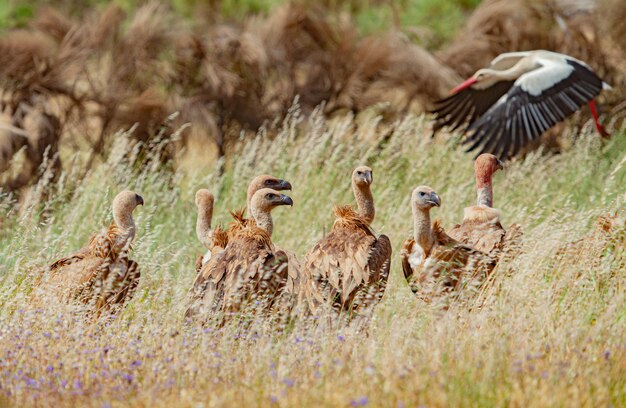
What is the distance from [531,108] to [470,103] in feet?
2.99

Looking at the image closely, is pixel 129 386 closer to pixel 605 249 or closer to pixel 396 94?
pixel 605 249

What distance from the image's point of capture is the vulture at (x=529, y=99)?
8.48 meters

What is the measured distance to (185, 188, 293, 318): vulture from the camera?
5215 mm

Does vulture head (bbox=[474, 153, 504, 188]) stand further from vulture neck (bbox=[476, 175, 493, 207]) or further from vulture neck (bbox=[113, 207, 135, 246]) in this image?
vulture neck (bbox=[113, 207, 135, 246])

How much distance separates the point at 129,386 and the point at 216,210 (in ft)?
13.4

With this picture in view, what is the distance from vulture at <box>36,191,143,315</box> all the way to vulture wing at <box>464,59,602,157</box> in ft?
11.4

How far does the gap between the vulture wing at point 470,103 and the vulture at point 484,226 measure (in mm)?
2449

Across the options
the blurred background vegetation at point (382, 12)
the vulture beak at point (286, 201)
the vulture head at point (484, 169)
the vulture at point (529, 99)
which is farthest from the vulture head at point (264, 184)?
the blurred background vegetation at point (382, 12)

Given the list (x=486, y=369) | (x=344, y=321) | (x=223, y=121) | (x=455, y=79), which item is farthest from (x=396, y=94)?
(x=486, y=369)

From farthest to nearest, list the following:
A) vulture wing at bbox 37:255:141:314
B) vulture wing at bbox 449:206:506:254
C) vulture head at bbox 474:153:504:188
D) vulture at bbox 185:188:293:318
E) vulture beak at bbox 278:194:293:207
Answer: vulture head at bbox 474:153:504:188 → vulture wing at bbox 449:206:506:254 → vulture beak at bbox 278:194:293:207 → vulture wing at bbox 37:255:141:314 → vulture at bbox 185:188:293:318

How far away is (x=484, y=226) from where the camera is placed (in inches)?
248

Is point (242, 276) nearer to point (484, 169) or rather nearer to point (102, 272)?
point (102, 272)

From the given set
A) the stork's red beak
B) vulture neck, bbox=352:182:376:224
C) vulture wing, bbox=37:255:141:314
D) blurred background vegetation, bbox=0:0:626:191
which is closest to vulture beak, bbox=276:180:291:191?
vulture neck, bbox=352:182:376:224

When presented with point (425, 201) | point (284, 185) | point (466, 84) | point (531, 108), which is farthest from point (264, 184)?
point (466, 84)
